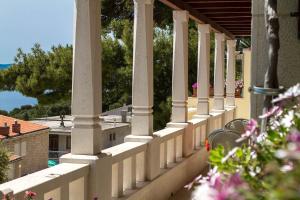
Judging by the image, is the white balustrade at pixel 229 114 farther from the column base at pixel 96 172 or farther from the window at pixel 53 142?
the window at pixel 53 142

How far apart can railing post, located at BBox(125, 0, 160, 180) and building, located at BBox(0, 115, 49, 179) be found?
19.3 meters

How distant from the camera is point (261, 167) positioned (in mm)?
1523

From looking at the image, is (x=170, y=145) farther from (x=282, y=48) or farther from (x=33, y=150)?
(x=33, y=150)

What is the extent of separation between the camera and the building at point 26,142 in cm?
2770

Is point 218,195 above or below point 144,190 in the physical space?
above

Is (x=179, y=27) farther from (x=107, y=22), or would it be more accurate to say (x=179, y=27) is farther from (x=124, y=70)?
(x=107, y=22)

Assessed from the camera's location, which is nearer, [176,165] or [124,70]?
[176,165]

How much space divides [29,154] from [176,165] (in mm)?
23038

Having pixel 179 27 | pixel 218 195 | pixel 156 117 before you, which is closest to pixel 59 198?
pixel 218 195

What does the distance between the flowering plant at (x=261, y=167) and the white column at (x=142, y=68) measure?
6.44 meters

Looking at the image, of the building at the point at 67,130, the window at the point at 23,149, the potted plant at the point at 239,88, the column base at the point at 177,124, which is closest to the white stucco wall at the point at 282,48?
the column base at the point at 177,124

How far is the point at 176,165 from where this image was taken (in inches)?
400

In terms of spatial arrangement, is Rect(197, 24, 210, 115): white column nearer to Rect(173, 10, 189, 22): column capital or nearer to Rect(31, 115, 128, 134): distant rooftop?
Rect(173, 10, 189, 22): column capital

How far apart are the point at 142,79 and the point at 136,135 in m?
0.85
